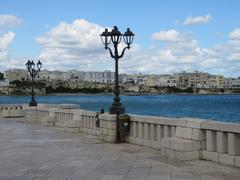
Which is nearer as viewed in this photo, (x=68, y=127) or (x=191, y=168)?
(x=191, y=168)

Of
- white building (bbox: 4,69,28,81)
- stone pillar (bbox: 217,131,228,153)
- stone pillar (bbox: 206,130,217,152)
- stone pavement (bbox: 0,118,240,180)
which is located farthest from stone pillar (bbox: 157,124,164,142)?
white building (bbox: 4,69,28,81)

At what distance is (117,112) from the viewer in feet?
50.4

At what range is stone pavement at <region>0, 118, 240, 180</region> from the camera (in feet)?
30.9

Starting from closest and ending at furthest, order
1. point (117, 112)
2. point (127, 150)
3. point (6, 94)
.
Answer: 1. point (127, 150)
2. point (117, 112)
3. point (6, 94)

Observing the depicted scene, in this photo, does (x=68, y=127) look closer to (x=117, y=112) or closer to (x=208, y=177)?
(x=117, y=112)

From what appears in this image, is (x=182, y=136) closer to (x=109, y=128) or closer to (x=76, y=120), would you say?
(x=109, y=128)

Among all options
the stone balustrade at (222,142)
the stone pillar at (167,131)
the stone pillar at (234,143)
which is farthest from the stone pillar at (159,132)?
the stone pillar at (234,143)

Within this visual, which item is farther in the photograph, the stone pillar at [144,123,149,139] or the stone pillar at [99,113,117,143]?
the stone pillar at [99,113,117,143]

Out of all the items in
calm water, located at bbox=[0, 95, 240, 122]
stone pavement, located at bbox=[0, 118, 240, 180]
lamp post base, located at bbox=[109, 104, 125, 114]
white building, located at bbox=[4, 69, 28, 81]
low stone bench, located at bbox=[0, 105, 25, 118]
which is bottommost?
calm water, located at bbox=[0, 95, 240, 122]

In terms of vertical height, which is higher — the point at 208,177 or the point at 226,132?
the point at 226,132

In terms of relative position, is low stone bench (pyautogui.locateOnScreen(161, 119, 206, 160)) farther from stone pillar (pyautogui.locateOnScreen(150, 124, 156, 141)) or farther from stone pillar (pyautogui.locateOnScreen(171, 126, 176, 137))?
stone pillar (pyautogui.locateOnScreen(150, 124, 156, 141))

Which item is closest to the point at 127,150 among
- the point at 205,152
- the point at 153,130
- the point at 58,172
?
the point at 153,130

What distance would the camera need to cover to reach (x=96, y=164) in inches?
429

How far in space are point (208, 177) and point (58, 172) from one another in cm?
318
